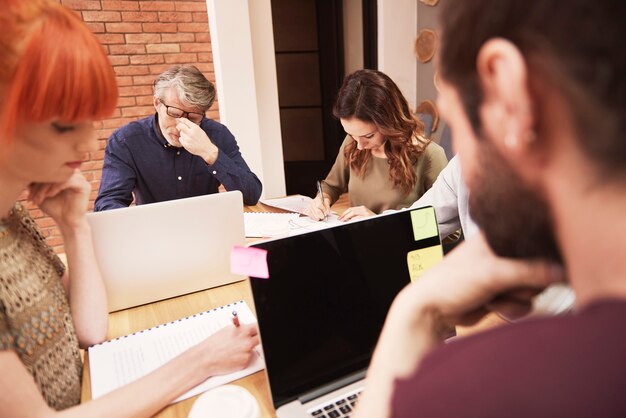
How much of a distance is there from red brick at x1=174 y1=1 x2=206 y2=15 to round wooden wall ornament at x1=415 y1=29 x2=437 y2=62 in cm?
174

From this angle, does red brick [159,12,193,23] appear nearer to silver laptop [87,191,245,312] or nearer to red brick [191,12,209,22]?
red brick [191,12,209,22]

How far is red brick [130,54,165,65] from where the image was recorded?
326cm

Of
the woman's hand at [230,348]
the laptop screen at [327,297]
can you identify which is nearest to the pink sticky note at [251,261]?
the laptop screen at [327,297]

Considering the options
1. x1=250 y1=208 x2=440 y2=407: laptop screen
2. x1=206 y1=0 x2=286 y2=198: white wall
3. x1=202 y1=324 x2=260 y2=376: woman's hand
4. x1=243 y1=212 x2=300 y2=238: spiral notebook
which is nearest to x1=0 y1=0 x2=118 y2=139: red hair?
x1=250 y1=208 x2=440 y2=407: laptop screen

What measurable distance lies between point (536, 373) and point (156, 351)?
0.82m

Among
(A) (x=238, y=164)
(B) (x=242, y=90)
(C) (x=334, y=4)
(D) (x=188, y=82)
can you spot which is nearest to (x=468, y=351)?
(D) (x=188, y=82)

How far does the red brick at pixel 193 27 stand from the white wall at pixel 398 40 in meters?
1.40

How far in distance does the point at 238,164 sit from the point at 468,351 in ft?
5.86

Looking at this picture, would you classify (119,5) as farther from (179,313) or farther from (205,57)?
(179,313)

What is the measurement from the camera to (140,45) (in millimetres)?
3254

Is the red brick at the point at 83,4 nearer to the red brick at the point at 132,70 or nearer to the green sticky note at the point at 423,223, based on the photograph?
the red brick at the point at 132,70

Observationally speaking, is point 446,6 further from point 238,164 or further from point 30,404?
point 238,164

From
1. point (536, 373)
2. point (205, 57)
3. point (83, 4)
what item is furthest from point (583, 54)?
point (83, 4)

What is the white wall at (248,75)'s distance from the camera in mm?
2688
